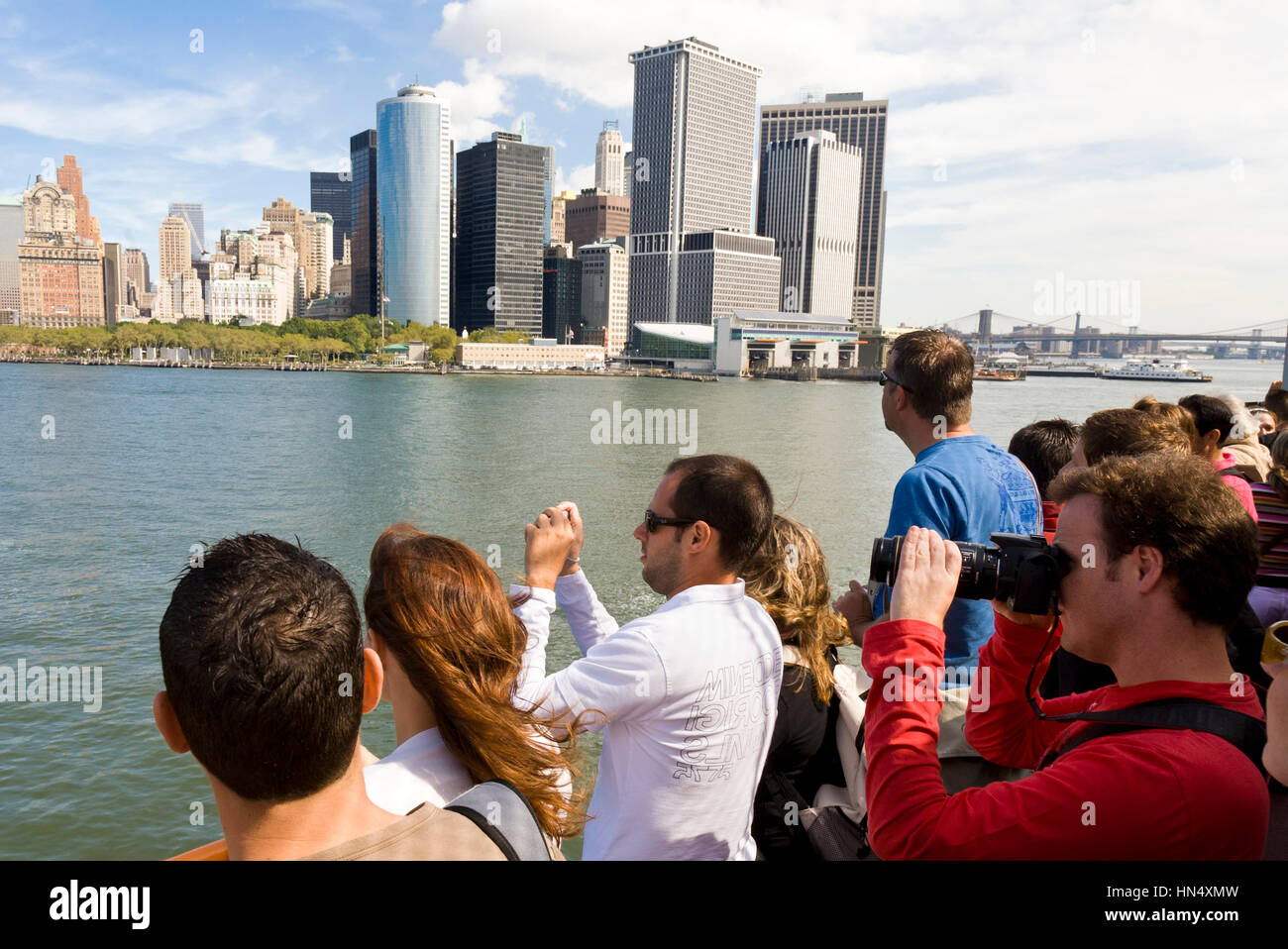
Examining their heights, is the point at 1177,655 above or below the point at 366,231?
below

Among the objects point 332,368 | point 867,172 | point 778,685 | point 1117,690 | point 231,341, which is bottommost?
point 332,368

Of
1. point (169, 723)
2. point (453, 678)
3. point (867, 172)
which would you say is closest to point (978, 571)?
point (453, 678)

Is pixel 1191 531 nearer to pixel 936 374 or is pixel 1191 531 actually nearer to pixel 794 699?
pixel 794 699

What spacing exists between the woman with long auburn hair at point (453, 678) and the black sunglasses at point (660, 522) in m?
0.50

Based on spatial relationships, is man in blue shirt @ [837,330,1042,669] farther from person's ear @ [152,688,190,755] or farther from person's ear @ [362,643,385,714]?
person's ear @ [152,688,190,755]

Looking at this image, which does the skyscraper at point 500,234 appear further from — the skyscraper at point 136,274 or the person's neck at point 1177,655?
the person's neck at point 1177,655

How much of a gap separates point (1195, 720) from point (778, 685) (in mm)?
1011

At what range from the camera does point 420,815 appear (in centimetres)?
130

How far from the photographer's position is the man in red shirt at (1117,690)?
1351mm

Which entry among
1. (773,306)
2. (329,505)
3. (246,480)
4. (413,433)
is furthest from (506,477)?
(773,306)

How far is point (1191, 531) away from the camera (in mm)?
1532

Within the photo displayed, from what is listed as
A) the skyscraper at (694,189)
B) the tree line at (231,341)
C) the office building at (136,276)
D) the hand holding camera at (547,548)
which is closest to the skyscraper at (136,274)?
the office building at (136,276)

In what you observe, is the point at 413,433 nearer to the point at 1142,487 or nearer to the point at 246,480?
the point at 246,480
